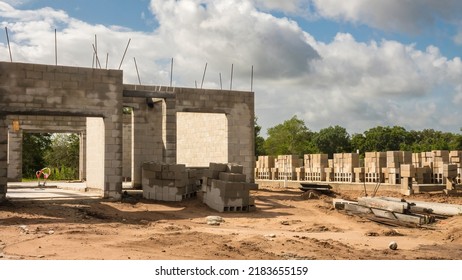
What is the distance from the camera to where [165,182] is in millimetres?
16828

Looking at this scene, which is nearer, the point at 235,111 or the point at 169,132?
the point at 169,132

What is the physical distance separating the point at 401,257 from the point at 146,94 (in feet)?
38.2

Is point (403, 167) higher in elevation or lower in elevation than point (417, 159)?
lower

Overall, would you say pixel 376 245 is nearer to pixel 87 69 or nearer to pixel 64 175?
pixel 87 69

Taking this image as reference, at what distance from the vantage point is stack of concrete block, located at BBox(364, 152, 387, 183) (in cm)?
2223

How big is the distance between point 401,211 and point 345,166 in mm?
10813

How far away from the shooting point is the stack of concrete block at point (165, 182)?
54.9ft

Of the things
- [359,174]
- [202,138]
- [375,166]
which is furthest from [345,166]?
[202,138]

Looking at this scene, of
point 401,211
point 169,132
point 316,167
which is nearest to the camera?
point 401,211

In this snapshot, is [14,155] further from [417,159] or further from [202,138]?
[417,159]

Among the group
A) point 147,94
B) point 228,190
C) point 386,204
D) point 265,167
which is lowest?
point 386,204

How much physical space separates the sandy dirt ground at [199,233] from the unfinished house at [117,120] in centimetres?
211

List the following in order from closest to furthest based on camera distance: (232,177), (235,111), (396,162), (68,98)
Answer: (232,177) → (68,98) → (235,111) → (396,162)

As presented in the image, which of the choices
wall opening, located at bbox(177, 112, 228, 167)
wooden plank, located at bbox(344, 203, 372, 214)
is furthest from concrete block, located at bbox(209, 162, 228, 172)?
wall opening, located at bbox(177, 112, 228, 167)
